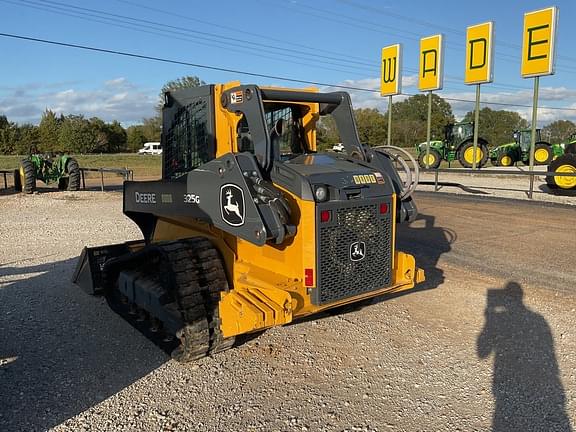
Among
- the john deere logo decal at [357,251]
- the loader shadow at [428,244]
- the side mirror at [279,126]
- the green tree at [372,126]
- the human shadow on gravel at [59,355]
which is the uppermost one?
the green tree at [372,126]

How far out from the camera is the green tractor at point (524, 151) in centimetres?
2928

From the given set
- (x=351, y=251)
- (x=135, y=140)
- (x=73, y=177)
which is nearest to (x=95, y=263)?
(x=351, y=251)

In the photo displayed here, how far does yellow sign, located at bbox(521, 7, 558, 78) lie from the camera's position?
1563cm

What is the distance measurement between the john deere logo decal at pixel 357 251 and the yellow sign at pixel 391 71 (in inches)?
735

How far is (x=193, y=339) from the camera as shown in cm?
411

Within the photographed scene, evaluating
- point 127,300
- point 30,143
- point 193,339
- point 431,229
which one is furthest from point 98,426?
point 30,143

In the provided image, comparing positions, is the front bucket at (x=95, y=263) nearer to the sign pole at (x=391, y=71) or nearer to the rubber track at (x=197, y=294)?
the rubber track at (x=197, y=294)

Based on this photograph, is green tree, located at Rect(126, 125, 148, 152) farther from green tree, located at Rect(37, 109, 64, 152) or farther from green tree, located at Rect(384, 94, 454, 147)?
green tree, located at Rect(384, 94, 454, 147)

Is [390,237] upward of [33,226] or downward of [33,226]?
upward

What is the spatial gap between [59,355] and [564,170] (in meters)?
16.0

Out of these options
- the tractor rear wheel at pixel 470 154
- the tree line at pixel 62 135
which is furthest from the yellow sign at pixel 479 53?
the tree line at pixel 62 135

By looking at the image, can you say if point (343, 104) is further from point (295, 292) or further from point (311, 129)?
point (295, 292)

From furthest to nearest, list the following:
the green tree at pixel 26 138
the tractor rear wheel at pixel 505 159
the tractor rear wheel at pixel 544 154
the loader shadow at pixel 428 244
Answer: the green tree at pixel 26 138, the tractor rear wheel at pixel 505 159, the tractor rear wheel at pixel 544 154, the loader shadow at pixel 428 244

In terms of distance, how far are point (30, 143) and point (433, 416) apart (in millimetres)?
71447
